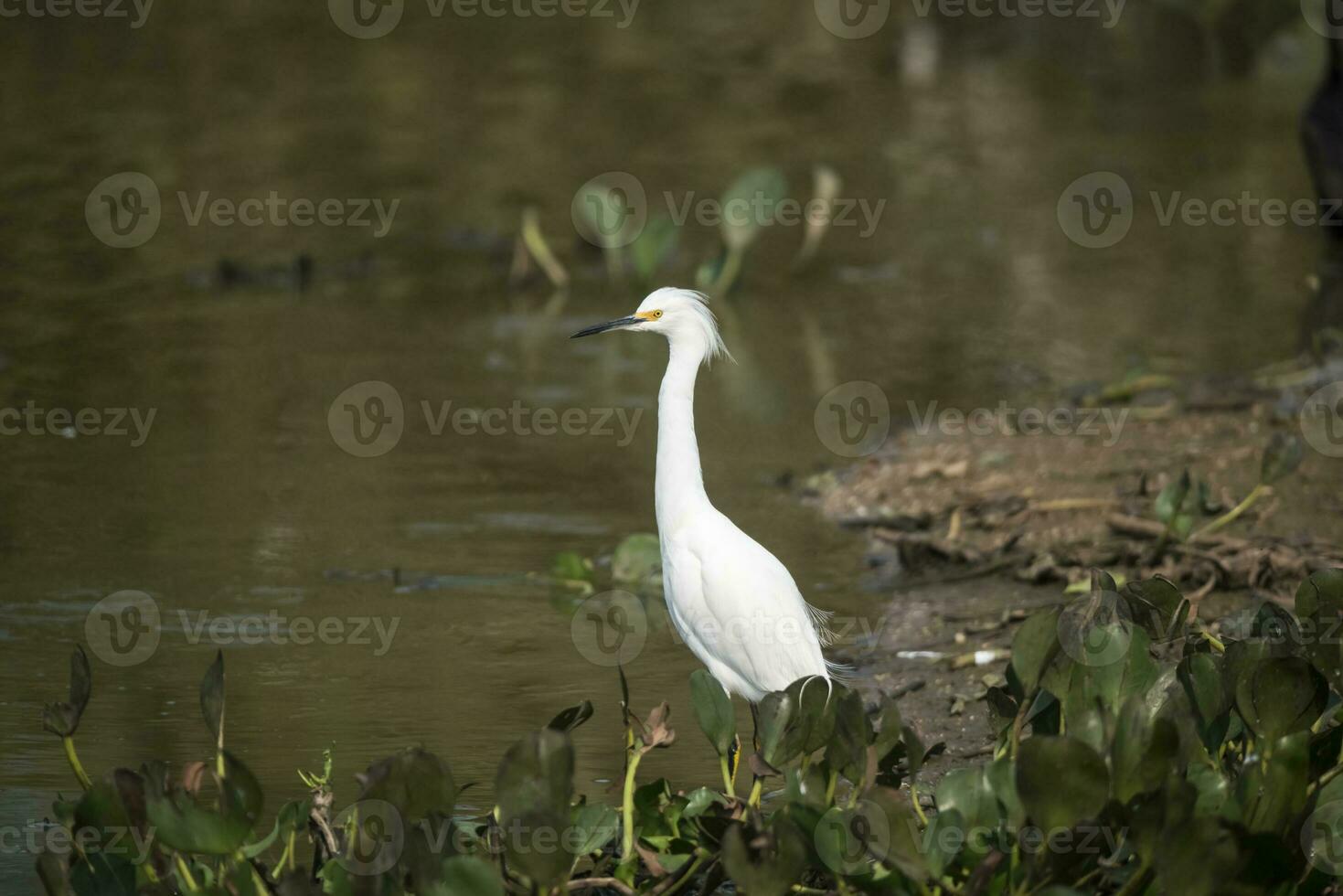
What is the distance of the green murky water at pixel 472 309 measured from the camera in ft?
21.3

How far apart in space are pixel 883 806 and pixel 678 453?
6.00 feet

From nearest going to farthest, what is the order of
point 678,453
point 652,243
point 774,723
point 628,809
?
point 774,723
point 628,809
point 678,453
point 652,243

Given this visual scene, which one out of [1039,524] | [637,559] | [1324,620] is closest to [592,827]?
[1324,620]

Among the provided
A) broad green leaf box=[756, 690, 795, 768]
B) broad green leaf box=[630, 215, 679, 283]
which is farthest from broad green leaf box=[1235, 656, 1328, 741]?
broad green leaf box=[630, 215, 679, 283]

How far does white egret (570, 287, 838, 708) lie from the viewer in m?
5.29

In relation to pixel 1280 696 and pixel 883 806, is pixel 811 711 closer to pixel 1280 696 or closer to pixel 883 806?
pixel 883 806

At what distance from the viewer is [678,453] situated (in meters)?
5.48

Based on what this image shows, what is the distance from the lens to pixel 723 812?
4145 mm

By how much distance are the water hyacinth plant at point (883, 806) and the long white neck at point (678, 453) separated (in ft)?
3.86

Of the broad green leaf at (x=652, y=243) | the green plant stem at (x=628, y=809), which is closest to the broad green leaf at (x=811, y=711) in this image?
the green plant stem at (x=628, y=809)

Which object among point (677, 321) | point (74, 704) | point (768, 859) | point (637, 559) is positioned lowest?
point (768, 859)

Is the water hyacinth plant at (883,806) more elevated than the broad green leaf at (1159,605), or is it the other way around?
the broad green leaf at (1159,605)

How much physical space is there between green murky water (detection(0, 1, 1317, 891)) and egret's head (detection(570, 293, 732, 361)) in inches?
49.1

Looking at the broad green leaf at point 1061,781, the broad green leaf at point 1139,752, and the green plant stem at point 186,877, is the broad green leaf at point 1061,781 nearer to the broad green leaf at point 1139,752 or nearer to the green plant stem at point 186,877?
the broad green leaf at point 1139,752
